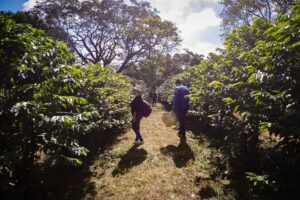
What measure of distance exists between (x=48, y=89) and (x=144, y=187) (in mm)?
3222

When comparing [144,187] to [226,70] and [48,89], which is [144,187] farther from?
[226,70]

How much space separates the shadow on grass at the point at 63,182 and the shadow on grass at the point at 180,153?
242 centimetres

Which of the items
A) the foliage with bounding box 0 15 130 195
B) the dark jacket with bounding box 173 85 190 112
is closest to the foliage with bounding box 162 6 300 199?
the dark jacket with bounding box 173 85 190 112

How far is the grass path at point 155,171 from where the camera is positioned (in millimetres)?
5395

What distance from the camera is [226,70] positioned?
25.6 ft

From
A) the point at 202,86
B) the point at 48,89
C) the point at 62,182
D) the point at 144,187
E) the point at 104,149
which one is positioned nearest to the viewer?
the point at 48,89

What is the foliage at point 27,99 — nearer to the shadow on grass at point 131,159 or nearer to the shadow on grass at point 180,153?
the shadow on grass at point 131,159

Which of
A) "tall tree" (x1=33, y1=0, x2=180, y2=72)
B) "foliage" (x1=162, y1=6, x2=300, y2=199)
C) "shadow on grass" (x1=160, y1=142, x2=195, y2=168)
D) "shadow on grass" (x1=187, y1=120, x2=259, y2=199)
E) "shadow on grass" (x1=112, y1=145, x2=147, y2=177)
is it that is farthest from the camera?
"tall tree" (x1=33, y1=0, x2=180, y2=72)

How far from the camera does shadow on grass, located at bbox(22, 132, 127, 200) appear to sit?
5.71 m

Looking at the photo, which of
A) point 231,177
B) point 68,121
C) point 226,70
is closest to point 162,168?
point 231,177

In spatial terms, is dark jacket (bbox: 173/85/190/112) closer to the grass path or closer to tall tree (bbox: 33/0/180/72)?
the grass path

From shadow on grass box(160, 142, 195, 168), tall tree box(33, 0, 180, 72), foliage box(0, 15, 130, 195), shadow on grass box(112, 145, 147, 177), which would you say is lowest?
shadow on grass box(112, 145, 147, 177)

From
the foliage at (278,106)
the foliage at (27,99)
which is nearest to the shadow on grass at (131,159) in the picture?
the foliage at (27,99)

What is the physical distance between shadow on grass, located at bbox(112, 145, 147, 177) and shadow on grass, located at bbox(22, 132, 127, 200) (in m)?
0.83
